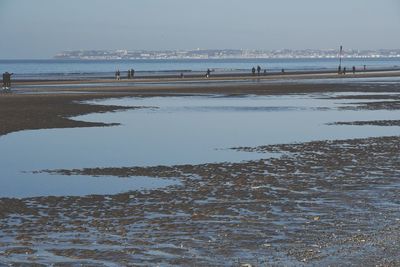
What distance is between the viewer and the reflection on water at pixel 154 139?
16.0 meters

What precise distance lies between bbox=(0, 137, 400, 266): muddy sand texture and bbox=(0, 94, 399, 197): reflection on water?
3.78 ft

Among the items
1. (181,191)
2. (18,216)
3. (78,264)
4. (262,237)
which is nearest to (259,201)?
(181,191)

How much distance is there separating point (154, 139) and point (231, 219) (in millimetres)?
13271

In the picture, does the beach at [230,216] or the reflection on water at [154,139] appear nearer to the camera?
the beach at [230,216]

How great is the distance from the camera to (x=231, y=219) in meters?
11.6

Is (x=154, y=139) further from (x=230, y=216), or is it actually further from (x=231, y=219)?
(x=231, y=219)

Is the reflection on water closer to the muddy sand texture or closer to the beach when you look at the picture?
the beach

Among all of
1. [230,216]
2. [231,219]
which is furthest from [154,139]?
[231,219]

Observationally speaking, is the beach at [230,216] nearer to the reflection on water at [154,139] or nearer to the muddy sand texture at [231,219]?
the muddy sand texture at [231,219]

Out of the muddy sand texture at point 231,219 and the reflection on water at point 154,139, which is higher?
the muddy sand texture at point 231,219

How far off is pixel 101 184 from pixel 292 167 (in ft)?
14.9

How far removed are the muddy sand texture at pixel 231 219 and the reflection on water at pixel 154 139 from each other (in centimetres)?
115

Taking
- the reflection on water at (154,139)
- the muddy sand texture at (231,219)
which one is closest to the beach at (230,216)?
the muddy sand texture at (231,219)

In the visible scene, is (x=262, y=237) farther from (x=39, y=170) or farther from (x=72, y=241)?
(x=39, y=170)
